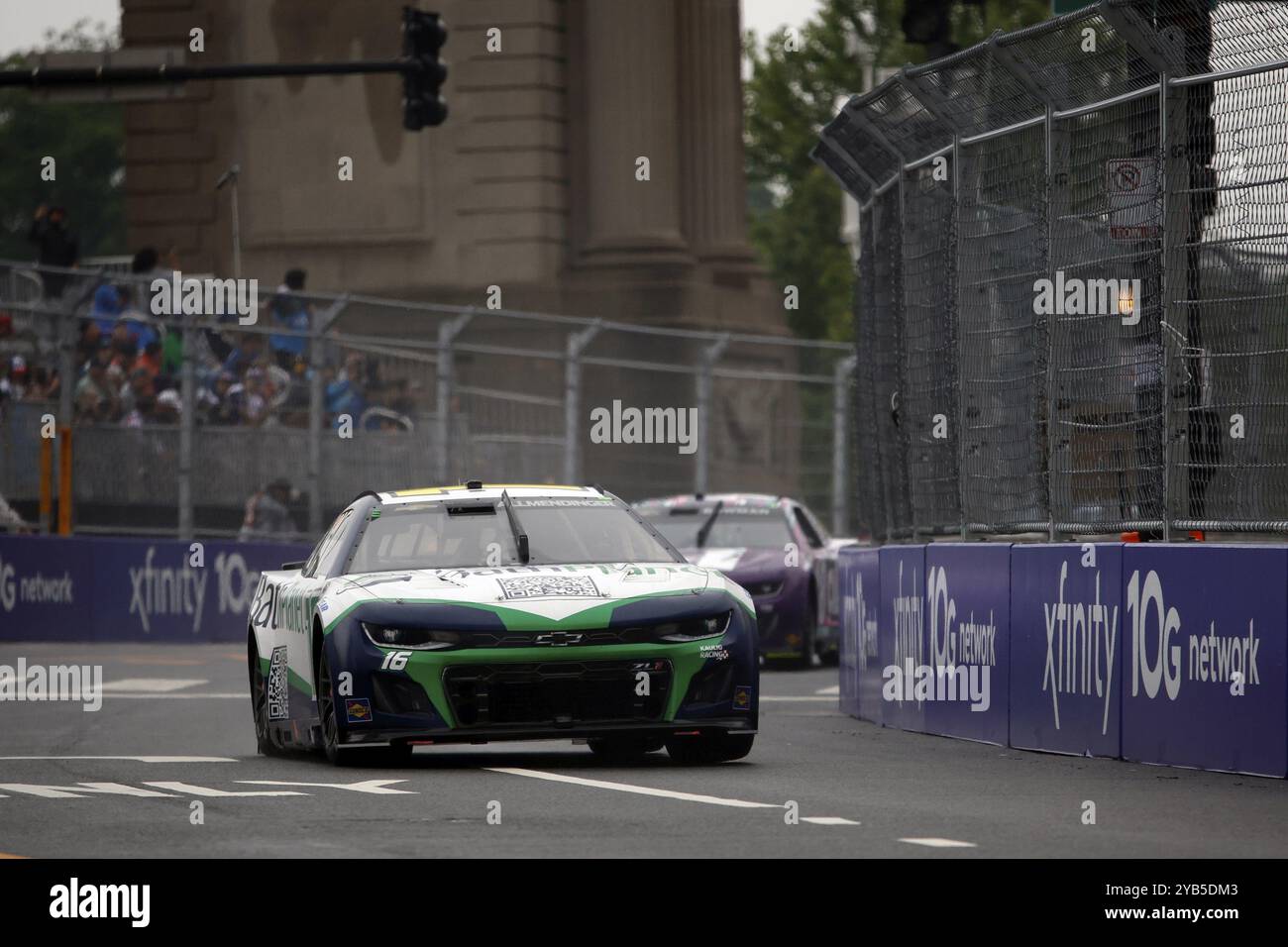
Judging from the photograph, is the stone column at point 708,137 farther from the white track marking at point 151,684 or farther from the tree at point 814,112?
the white track marking at point 151,684

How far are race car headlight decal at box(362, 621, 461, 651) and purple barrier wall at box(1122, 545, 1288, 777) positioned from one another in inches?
117

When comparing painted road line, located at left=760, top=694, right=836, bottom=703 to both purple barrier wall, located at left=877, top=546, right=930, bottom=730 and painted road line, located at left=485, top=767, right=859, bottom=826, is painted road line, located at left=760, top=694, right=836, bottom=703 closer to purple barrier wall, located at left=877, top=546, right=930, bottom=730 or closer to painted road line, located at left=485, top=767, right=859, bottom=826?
purple barrier wall, located at left=877, top=546, right=930, bottom=730

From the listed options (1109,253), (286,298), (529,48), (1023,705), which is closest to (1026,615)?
(1023,705)

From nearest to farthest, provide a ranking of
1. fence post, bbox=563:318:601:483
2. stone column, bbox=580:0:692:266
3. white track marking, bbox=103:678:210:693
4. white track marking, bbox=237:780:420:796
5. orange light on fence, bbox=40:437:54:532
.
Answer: white track marking, bbox=237:780:420:796, white track marking, bbox=103:678:210:693, orange light on fence, bbox=40:437:54:532, fence post, bbox=563:318:601:483, stone column, bbox=580:0:692:266

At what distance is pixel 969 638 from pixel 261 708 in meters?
3.51

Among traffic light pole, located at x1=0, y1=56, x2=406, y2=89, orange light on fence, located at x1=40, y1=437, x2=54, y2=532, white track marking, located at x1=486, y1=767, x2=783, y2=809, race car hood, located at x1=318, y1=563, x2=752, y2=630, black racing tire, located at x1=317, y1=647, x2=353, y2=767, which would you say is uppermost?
traffic light pole, located at x1=0, y1=56, x2=406, y2=89

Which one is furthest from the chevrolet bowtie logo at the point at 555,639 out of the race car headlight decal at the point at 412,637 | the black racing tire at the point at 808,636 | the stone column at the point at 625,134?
the stone column at the point at 625,134

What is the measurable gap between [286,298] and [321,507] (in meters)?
2.12

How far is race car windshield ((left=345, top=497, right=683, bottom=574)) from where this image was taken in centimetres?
1284

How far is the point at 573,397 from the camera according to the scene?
28859 millimetres

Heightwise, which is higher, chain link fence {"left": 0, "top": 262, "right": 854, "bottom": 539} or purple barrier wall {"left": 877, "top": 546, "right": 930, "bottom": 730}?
chain link fence {"left": 0, "top": 262, "right": 854, "bottom": 539}

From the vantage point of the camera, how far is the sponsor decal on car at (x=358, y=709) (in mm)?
11891

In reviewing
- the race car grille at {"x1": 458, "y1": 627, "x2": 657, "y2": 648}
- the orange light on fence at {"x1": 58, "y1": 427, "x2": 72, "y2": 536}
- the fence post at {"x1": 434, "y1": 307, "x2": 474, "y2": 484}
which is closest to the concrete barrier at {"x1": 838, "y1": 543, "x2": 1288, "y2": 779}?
the race car grille at {"x1": 458, "y1": 627, "x2": 657, "y2": 648}

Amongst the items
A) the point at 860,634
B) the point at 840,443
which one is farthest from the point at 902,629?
the point at 840,443
